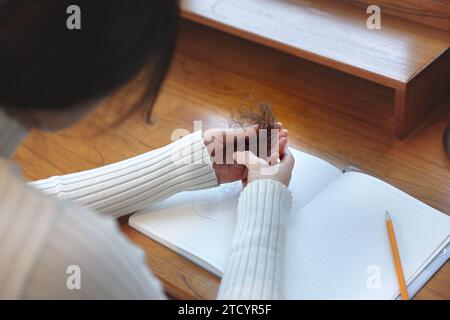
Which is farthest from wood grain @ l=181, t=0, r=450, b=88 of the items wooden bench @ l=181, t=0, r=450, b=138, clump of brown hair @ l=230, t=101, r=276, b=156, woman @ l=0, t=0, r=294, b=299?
woman @ l=0, t=0, r=294, b=299

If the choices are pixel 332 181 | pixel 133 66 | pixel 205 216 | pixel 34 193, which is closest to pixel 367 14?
pixel 332 181

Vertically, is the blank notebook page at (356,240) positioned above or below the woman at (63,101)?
below

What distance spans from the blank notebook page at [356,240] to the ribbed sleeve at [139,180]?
0.17 m

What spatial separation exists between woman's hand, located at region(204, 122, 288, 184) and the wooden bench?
0.20 meters

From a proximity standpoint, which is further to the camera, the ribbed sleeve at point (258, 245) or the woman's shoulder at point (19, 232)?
the ribbed sleeve at point (258, 245)

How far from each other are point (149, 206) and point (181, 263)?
0.42 ft

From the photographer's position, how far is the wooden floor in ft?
3.55

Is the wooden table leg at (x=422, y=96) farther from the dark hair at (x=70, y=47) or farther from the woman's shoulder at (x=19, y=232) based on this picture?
the woman's shoulder at (x=19, y=232)

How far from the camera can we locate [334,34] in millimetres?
1296

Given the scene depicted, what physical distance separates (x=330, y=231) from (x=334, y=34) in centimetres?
41

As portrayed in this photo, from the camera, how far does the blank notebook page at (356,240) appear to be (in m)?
0.95

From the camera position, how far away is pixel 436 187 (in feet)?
3.64

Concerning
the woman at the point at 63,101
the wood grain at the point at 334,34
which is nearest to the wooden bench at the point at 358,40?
the wood grain at the point at 334,34
